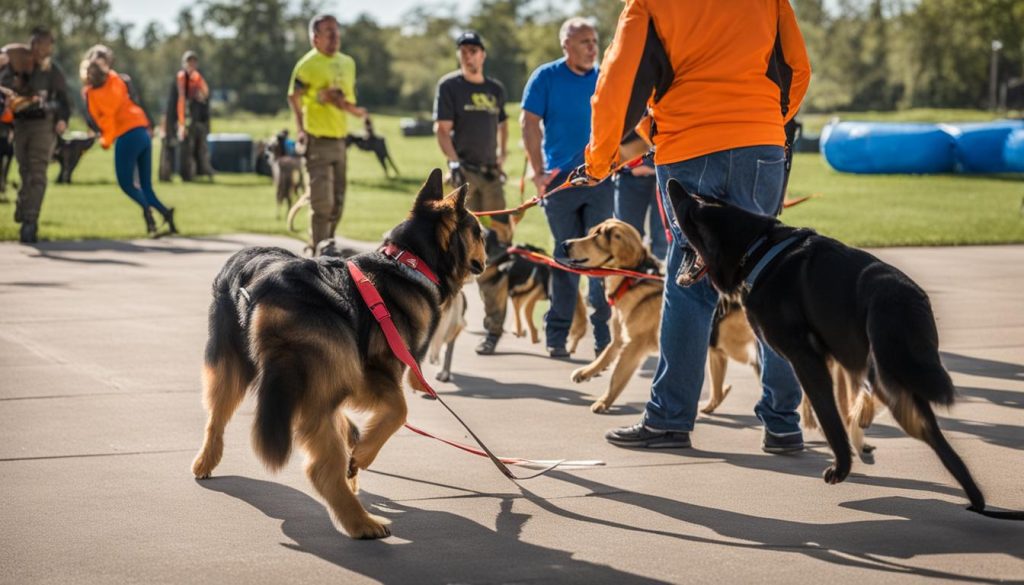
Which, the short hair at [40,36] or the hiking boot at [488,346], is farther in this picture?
the short hair at [40,36]

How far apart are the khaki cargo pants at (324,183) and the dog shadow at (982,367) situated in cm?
642

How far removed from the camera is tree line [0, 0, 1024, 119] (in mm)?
85812

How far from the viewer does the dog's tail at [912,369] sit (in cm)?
447

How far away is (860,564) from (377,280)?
2.15 m

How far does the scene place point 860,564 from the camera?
4234 millimetres

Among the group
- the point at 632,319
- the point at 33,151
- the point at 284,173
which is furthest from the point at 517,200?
the point at 632,319

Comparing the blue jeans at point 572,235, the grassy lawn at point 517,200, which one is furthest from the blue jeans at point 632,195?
the grassy lawn at point 517,200

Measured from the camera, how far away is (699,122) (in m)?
5.72

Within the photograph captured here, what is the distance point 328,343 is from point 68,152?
71.3 ft

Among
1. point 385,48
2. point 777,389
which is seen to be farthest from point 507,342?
point 385,48

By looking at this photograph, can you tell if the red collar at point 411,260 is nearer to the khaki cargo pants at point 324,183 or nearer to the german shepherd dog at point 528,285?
the german shepherd dog at point 528,285

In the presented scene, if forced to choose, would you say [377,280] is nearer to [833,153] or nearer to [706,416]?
[706,416]

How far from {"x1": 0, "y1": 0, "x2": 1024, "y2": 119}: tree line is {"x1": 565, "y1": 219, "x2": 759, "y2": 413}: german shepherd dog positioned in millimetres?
81541

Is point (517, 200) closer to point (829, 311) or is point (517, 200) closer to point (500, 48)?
point (829, 311)
